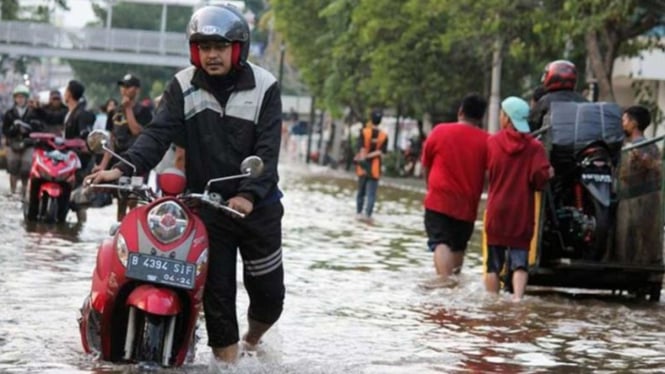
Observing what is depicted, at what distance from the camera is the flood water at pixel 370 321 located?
9383 millimetres

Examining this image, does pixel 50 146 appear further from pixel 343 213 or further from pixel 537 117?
pixel 343 213

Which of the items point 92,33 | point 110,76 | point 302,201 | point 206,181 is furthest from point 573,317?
point 110,76

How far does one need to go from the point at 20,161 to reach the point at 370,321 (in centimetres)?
1127

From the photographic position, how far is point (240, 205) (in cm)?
782

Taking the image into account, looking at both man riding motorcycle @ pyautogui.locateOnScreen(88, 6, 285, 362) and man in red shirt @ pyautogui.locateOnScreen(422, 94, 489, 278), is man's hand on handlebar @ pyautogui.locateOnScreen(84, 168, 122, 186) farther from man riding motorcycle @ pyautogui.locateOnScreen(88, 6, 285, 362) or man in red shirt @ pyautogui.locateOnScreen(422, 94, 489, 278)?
man in red shirt @ pyautogui.locateOnScreen(422, 94, 489, 278)

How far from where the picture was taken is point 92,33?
93.8 meters

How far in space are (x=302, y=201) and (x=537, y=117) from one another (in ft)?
55.6

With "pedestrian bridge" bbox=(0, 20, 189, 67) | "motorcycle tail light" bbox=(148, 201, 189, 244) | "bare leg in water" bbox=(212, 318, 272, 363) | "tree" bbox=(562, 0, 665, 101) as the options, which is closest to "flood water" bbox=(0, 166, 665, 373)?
"bare leg in water" bbox=(212, 318, 272, 363)

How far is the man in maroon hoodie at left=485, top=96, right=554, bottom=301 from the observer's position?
12.9m

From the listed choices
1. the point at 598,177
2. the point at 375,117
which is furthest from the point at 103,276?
the point at 375,117

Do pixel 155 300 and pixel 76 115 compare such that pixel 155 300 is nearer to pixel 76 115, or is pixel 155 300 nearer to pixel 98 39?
pixel 76 115

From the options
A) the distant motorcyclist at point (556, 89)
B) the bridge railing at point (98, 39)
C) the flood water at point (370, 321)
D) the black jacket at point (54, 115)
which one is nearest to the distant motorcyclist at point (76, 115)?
the flood water at point (370, 321)

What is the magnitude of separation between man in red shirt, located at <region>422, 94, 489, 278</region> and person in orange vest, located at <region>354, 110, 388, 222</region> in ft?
34.2

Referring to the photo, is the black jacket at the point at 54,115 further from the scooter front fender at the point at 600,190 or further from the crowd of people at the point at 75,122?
the scooter front fender at the point at 600,190
